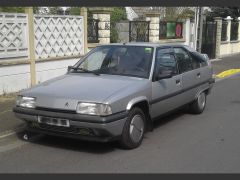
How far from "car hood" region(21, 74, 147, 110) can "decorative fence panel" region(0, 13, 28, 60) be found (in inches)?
155

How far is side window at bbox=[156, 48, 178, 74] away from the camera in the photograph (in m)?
7.10

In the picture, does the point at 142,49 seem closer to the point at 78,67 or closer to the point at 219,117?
the point at 78,67

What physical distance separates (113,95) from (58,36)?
6642 millimetres

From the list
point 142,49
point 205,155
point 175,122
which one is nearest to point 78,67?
point 142,49

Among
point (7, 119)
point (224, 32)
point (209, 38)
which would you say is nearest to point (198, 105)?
point (7, 119)

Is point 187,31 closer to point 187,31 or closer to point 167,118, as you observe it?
point 187,31

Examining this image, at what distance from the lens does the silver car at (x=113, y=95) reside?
570 centimetres

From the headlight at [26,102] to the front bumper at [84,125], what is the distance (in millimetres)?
68

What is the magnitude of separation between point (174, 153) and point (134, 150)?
1.95 ft

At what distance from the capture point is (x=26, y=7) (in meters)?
11.0

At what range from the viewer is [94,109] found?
5.65 metres

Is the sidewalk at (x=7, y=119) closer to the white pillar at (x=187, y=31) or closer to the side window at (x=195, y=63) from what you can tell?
the side window at (x=195, y=63)

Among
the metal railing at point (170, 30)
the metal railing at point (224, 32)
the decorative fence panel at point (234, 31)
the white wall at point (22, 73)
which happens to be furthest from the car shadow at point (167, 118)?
the decorative fence panel at point (234, 31)

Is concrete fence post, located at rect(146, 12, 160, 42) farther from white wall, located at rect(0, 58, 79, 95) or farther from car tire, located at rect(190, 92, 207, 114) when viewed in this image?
car tire, located at rect(190, 92, 207, 114)
